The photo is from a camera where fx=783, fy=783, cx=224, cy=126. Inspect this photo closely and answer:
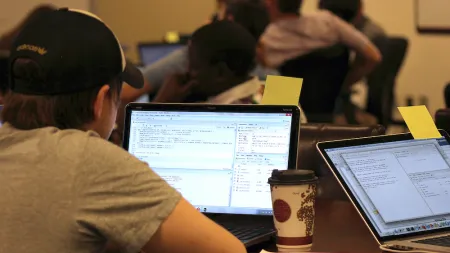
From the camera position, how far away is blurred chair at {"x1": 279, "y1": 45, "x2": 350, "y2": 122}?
13.7 feet

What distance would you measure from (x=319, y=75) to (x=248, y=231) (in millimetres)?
2467

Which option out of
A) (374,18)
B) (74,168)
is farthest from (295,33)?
(374,18)

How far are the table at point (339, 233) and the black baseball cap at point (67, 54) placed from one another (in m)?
0.57

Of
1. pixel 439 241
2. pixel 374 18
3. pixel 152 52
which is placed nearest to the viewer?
pixel 439 241

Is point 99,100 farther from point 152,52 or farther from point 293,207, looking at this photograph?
point 152,52

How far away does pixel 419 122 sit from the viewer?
183cm

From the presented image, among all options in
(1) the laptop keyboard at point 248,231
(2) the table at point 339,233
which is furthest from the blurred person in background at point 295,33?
(1) the laptop keyboard at point 248,231

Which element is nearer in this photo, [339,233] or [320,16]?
[339,233]

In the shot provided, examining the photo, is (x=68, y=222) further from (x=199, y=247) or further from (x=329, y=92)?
(x=329, y=92)

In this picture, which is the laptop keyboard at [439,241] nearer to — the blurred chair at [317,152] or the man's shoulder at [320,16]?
the blurred chair at [317,152]

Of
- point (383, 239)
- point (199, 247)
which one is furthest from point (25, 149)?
point (383, 239)

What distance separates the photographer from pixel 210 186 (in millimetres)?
1904

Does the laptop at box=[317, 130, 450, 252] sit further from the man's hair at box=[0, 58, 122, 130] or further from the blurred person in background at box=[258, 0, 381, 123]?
the blurred person in background at box=[258, 0, 381, 123]

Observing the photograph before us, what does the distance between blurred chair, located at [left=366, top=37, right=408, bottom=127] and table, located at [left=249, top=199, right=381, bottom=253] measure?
10.7ft
